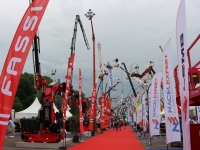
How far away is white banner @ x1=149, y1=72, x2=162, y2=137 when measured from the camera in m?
15.3

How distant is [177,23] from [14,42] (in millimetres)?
4460

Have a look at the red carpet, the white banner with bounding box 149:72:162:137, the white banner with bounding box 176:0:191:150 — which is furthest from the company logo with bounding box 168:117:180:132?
the red carpet

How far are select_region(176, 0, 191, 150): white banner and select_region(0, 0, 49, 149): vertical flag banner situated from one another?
12.4 ft

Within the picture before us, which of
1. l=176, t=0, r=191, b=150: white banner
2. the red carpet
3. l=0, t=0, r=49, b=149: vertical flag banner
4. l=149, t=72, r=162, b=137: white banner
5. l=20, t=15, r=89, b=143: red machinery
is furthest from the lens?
the red carpet

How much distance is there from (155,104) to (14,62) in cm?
1152

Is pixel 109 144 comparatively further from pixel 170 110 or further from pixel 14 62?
pixel 14 62

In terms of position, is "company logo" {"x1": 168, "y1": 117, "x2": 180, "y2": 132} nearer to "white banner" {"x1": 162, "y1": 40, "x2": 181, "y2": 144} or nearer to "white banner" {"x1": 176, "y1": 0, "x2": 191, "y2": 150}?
"white banner" {"x1": 162, "y1": 40, "x2": 181, "y2": 144}

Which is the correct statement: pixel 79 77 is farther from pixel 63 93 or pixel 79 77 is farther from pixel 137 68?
pixel 137 68

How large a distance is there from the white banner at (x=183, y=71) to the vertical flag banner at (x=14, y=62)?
3.77 metres

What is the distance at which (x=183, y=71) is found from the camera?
7285 mm

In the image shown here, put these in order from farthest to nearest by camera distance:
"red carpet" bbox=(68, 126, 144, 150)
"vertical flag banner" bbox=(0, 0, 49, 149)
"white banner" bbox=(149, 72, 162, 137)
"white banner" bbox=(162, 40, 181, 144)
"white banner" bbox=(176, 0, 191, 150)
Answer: "red carpet" bbox=(68, 126, 144, 150) → "white banner" bbox=(149, 72, 162, 137) → "white banner" bbox=(162, 40, 181, 144) → "white banner" bbox=(176, 0, 191, 150) → "vertical flag banner" bbox=(0, 0, 49, 149)

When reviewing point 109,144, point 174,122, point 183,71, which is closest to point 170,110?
point 174,122

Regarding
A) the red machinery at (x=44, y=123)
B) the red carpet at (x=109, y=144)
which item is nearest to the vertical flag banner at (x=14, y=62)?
A: the red machinery at (x=44, y=123)

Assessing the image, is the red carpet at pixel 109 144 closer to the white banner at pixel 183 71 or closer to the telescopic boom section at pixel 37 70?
the telescopic boom section at pixel 37 70
